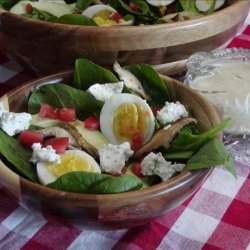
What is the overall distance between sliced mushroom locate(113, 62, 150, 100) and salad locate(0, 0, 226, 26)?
32cm

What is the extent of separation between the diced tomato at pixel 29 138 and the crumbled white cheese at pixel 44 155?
42mm

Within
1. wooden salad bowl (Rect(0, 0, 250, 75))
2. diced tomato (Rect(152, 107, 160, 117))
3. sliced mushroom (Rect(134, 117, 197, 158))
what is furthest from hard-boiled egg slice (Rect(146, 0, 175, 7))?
sliced mushroom (Rect(134, 117, 197, 158))

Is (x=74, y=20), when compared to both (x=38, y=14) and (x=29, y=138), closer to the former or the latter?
(x=38, y=14)

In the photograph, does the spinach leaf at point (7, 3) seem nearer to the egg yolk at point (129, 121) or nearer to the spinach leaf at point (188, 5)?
the spinach leaf at point (188, 5)

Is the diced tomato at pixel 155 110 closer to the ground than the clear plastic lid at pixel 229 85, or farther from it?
farther from it

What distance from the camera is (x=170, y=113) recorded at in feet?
3.11

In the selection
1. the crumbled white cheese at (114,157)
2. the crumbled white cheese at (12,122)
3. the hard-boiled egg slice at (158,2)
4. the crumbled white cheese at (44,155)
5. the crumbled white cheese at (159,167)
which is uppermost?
the crumbled white cheese at (12,122)

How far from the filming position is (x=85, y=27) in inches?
42.0

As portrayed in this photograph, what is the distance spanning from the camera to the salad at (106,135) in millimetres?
823

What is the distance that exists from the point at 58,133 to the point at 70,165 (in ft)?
0.35

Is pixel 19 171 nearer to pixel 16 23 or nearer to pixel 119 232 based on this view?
pixel 119 232

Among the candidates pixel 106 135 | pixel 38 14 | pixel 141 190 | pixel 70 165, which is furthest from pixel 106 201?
pixel 38 14

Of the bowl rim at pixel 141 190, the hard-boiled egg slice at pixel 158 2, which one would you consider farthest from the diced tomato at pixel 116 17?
the bowl rim at pixel 141 190

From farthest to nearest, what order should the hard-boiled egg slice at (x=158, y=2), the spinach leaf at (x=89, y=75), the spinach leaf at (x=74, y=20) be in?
the hard-boiled egg slice at (x=158, y=2), the spinach leaf at (x=74, y=20), the spinach leaf at (x=89, y=75)
